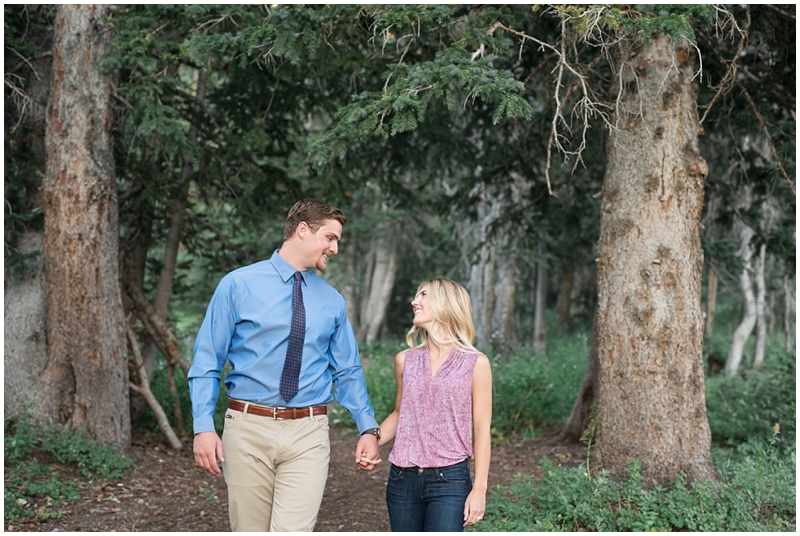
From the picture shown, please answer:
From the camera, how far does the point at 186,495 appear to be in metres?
7.19

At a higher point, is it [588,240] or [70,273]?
[588,240]

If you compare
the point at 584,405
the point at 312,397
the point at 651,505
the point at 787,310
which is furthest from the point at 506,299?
the point at 312,397

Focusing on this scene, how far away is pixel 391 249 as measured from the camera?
2323cm

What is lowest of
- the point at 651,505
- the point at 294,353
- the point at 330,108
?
the point at 651,505

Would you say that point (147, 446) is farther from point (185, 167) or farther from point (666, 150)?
point (666, 150)

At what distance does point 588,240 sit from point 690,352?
8.88 meters

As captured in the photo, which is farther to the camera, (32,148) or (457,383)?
(32,148)

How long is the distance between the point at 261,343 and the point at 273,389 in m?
0.23

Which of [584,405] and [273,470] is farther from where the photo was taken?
[584,405]

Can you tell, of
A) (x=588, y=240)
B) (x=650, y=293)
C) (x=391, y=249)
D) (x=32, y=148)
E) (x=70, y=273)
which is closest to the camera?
(x=650, y=293)

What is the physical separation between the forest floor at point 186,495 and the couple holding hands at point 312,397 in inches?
125

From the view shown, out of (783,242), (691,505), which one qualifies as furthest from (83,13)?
(783,242)

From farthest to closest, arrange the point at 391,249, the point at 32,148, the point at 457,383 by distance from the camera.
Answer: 1. the point at 391,249
2. the point at 32,148
3. the point at 457,383

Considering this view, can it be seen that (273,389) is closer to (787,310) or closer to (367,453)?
(367,453)
